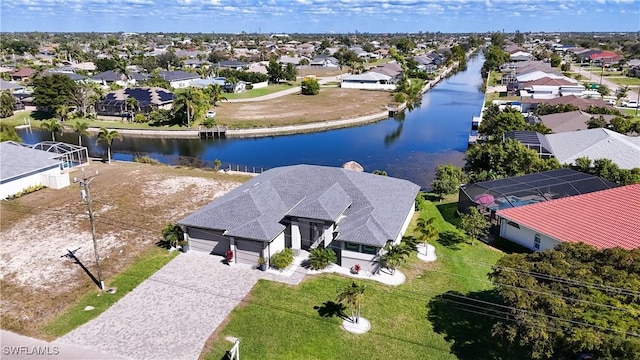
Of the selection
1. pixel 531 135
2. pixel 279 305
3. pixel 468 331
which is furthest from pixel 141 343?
pixel 531 135

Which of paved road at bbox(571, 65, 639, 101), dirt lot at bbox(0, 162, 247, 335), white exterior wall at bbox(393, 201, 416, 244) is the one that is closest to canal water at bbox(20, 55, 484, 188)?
dirt lot at bbox(0, 162, 247, 335)

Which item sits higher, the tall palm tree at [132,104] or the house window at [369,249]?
the tall palm tree at [132,104]

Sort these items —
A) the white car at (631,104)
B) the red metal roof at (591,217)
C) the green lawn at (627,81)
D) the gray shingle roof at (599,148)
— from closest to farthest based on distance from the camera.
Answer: the red metal roof at (591,217) < the gray shingle roof at (599,148) < the white car at (631,104) < the green lawn at (627,81)

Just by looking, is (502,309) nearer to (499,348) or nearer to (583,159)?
(499,348)

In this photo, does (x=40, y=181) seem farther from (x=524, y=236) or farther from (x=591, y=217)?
(x=591, y=217)

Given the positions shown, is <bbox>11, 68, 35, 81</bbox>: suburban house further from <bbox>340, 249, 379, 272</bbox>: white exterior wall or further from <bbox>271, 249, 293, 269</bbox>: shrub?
<bbox>340, 249, 379, 272</bbox>: white exterior wall

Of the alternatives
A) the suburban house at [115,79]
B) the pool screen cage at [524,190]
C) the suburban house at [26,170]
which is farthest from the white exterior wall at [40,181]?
the suburban house at [115,79]

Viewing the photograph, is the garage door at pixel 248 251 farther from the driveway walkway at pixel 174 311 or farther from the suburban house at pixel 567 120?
the suburban house at pixel 567 120
